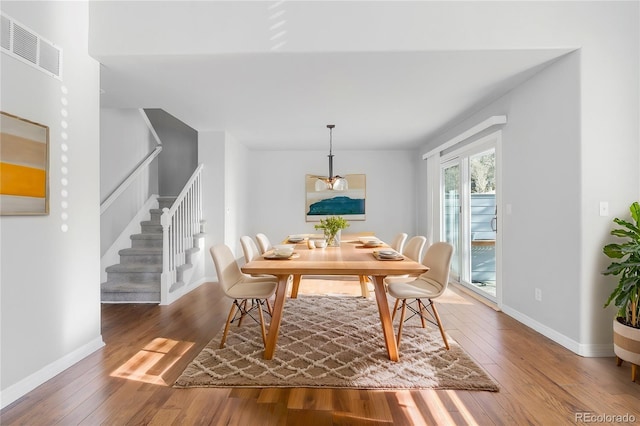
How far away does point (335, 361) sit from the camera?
2596 mm

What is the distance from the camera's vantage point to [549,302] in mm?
3127

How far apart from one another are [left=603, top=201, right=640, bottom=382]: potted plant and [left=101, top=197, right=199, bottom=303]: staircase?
14.9ft

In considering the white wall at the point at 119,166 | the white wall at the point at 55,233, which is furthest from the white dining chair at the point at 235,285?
the white wall at the point at 119,166

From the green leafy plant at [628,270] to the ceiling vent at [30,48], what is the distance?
4.28 m

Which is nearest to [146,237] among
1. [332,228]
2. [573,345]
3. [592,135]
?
[332,228]

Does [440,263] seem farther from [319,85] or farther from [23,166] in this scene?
[23,166]

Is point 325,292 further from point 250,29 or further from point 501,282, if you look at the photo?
point 250,29

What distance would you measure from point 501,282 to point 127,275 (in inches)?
186

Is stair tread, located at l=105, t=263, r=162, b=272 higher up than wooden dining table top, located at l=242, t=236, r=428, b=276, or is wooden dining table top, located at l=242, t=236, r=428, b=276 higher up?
wooden dining table top, located at l=242, t=236, r=428, b=276

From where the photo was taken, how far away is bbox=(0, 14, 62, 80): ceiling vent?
2100 millimetres

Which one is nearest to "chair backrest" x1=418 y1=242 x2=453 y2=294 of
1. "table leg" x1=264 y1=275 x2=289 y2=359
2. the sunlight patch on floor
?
"table leg" x1=264 y1=275 x2=289 y2=359

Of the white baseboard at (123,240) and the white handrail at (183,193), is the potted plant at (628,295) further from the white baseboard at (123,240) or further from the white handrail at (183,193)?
the white baseboard at (123,240)

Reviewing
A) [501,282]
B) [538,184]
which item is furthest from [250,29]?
[501,282]

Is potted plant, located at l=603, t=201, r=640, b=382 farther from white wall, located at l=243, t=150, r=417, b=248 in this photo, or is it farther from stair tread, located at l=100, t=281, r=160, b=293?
white wall, located at l=243, t=150, r=417, b=248
